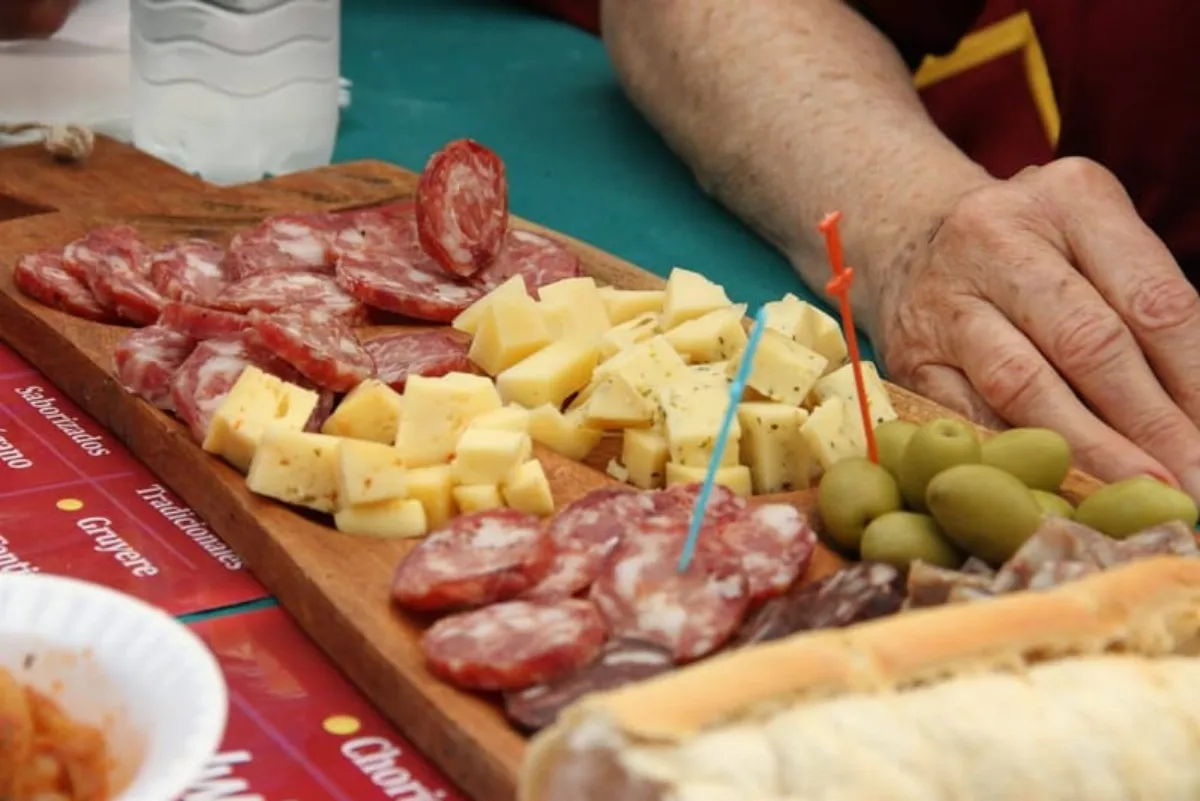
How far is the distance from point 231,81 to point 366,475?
3.36 ft

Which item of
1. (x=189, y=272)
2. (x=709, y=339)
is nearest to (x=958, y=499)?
(x=709, y=339)

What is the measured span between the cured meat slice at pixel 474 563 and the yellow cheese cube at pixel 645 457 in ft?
0.59

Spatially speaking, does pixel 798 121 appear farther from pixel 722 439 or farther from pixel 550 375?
pixel 722 439

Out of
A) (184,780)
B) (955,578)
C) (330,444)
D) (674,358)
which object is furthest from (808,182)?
(184,780)

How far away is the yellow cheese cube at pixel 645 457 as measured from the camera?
4.25 feet

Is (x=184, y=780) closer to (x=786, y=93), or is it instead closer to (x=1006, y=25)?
(x=786, y=93)

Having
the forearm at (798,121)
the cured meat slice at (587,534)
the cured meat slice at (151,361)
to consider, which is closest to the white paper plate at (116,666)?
the cured meat slice at (587,534)

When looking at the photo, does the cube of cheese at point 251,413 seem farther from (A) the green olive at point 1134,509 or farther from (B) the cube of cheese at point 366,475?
(A) the green olive at point 1134,509

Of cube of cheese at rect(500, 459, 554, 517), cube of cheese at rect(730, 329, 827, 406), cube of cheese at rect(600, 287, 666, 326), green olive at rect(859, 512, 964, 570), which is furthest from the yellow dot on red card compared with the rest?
cube of cheese at rect(600, 287, 666, 326)

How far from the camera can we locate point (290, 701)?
1.02 meters

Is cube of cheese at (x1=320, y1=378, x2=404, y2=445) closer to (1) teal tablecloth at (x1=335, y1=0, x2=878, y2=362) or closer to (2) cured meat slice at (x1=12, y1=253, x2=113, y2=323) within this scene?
(2) cured meat slice at (x1=12, y1=253, x2=113, y2=323)

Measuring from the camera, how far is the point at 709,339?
142 cm

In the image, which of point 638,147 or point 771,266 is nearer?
point 771,266

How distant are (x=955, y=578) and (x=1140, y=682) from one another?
0.17 metres
